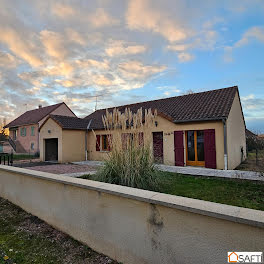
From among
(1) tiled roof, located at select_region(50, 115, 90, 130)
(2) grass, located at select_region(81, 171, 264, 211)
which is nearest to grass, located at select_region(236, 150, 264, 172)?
(2) grass, located at select_region(81, 171, 264, 211)

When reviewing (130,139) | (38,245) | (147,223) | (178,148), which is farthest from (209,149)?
(38,245)

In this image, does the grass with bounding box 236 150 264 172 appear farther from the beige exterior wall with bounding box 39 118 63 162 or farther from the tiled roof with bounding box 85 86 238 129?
the beige exterior wall with bounding box 39 118 63 162

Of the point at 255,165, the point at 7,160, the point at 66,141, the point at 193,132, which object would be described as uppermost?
the point at 193,132

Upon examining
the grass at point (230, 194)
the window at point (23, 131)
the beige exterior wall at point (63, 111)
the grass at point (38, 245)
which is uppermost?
the beige exterior wall at point (63, 111)

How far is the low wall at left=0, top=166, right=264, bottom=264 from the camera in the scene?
1.44m

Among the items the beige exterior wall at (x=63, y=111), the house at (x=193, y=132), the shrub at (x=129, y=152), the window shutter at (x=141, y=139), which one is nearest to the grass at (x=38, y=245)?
the shrub at (x=129, y=152)

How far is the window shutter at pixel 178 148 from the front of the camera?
980 cm

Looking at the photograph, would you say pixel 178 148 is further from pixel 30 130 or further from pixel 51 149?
pixel 30 130

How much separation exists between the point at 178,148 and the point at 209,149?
1.65m

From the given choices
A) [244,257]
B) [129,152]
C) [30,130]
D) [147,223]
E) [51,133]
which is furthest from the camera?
[30,130]

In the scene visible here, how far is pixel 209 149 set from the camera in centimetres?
895

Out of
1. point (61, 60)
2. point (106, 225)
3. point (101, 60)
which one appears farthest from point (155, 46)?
point (106, 225)

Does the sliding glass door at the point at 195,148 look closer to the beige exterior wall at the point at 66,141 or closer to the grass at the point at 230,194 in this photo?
the grass at the point at 230,194

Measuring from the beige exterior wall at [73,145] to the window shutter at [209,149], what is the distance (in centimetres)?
934
